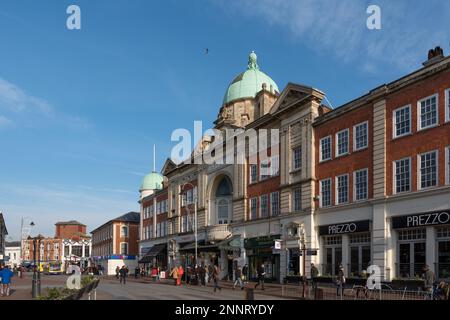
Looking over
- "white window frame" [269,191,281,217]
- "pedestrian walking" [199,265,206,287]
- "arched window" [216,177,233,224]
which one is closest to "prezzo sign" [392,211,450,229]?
"white window frame" [269,191,281,217]

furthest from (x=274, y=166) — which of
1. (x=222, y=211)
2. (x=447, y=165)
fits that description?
(x=447, y=165)

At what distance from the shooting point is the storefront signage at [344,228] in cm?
3111

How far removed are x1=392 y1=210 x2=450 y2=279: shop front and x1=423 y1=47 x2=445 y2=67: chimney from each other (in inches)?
324

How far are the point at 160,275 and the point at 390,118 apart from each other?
110 feet

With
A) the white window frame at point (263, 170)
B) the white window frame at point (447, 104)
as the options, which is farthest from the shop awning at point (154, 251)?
the white window frame at point (447, 104)

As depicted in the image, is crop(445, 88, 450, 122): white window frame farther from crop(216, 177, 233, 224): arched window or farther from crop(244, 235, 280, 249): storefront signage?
crop(216, 177, 233, 224): arched window

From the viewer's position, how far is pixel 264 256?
4175 centimetres

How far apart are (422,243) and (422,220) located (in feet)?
4.42

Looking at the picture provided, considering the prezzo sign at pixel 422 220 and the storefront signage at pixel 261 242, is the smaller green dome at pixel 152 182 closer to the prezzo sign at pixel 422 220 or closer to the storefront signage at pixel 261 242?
the storefront signage at pixel 261 242

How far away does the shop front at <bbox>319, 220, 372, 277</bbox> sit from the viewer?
103ft

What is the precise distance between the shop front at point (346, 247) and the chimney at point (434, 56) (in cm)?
982

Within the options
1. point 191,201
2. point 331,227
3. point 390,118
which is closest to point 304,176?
point 331,227
